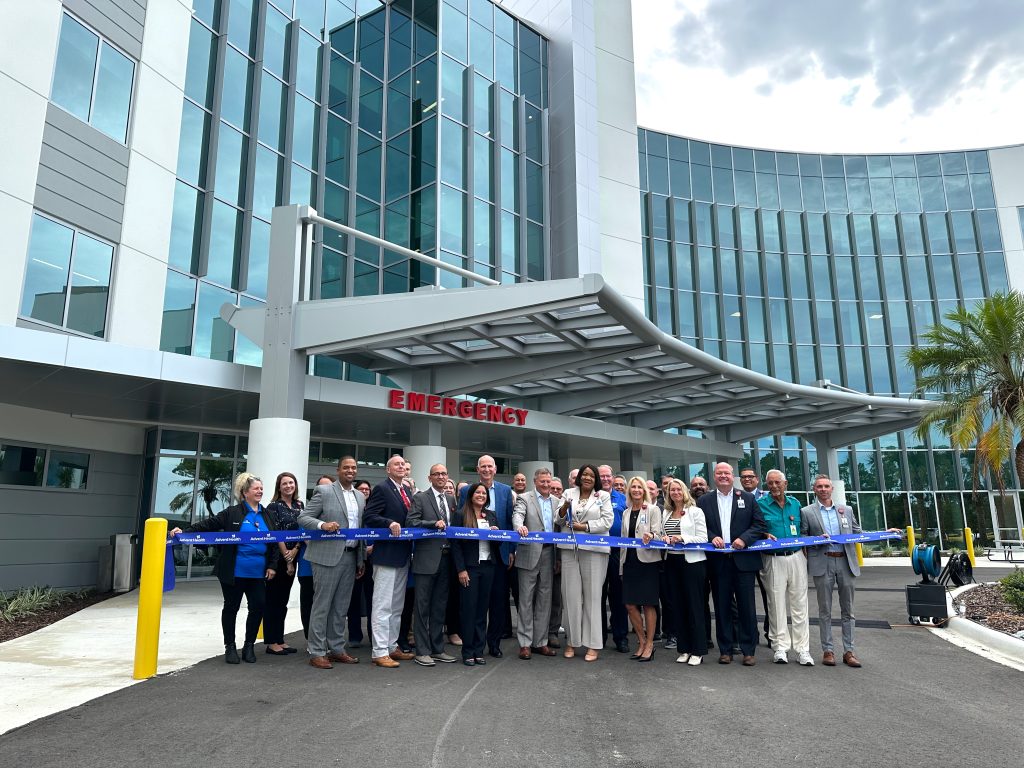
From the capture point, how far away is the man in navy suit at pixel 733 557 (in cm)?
769

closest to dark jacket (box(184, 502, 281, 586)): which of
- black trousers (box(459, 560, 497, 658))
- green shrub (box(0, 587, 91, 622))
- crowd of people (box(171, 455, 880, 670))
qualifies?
crowd of people (box(171, 455, 880, 670))

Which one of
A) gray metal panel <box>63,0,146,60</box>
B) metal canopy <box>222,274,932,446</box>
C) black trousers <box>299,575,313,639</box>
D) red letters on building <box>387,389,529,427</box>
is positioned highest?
gray metal panel <box>63,0,146,60</box>

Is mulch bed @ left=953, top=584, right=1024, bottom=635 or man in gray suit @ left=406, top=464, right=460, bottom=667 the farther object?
mulch bed @ left=953, top=584, right=1024, bottom=635

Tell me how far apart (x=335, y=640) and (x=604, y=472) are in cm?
359

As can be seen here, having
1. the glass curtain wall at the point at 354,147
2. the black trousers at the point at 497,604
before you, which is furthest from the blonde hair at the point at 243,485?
the glass curtain wall at the point at 354,147

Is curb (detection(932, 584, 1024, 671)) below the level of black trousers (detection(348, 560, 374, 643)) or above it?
below

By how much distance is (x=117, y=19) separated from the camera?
15109mm

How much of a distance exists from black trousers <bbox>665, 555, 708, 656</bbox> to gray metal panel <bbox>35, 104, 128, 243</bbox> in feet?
42.7

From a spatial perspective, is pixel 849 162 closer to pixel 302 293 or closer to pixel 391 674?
pixel 302 293

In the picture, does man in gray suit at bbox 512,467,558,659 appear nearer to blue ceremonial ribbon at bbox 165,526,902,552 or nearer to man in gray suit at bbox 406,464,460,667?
blue ceremonial ribbon at bbox 165,526,902,552

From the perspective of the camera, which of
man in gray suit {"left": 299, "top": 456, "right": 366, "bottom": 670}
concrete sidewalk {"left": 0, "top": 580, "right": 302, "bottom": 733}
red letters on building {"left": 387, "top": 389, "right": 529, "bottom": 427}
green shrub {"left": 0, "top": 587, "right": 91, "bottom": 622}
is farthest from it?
red letters on building {"left": 387, "top": 389, "right": 529, "bottom": 427}

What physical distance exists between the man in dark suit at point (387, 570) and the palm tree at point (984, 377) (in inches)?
629

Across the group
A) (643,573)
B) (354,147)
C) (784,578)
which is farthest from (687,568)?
(354,147)

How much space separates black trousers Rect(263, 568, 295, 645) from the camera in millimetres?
7809
